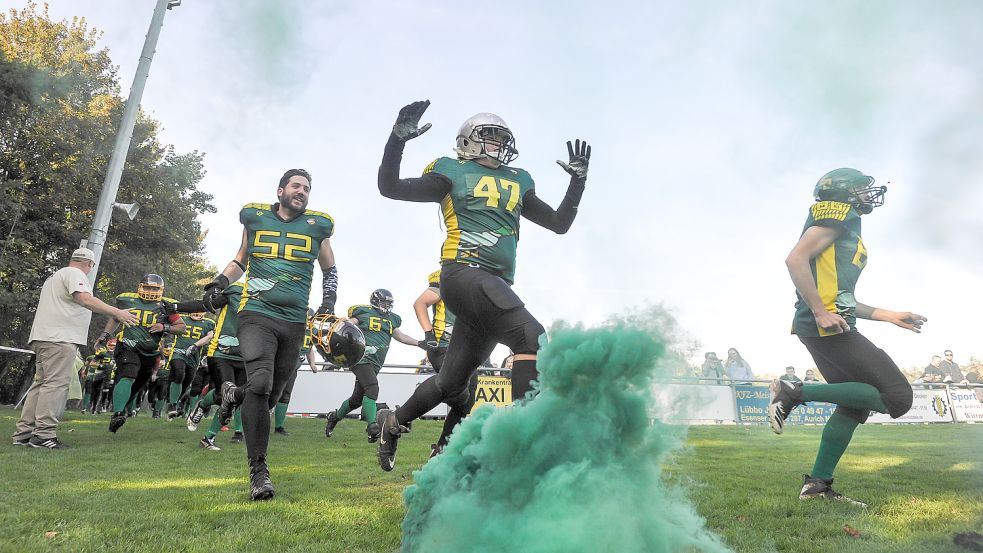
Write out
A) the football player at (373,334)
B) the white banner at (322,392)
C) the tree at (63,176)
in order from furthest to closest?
1. the tree at (63,176)
2. the white banner at (322,392)
3. the football player at (373,334)

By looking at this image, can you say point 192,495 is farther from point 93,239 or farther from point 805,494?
point 93,239

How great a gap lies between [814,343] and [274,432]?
8100mm

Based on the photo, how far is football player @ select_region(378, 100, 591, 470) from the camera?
3328 millimetres

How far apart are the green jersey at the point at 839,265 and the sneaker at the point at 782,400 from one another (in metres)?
0.39

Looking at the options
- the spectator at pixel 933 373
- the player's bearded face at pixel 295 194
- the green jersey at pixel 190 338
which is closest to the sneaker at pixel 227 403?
the player's bearded face at pixel 295 194

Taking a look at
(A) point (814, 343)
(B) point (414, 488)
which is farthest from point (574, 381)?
(A) point (814, 343)

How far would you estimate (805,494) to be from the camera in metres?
4.28

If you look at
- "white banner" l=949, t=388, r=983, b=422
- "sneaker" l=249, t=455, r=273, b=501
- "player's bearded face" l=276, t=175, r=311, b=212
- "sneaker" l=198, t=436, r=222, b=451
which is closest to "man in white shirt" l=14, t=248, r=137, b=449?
"sneaker" l=198, t=436, r=222, b=451

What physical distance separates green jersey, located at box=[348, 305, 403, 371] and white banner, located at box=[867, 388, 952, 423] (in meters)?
14.7

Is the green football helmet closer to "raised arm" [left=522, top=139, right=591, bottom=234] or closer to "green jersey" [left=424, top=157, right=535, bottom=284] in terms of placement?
"raised arm" [left=522, top=139, right=591, bottom=234]

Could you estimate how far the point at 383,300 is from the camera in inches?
384

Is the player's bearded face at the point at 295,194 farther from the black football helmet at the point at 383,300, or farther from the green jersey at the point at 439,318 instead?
the black football helmet at the point at 383,300

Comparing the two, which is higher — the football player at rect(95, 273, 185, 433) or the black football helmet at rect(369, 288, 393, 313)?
the black football helmet at rect(369, 288, 393, 313)

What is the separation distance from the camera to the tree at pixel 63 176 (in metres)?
21.5
